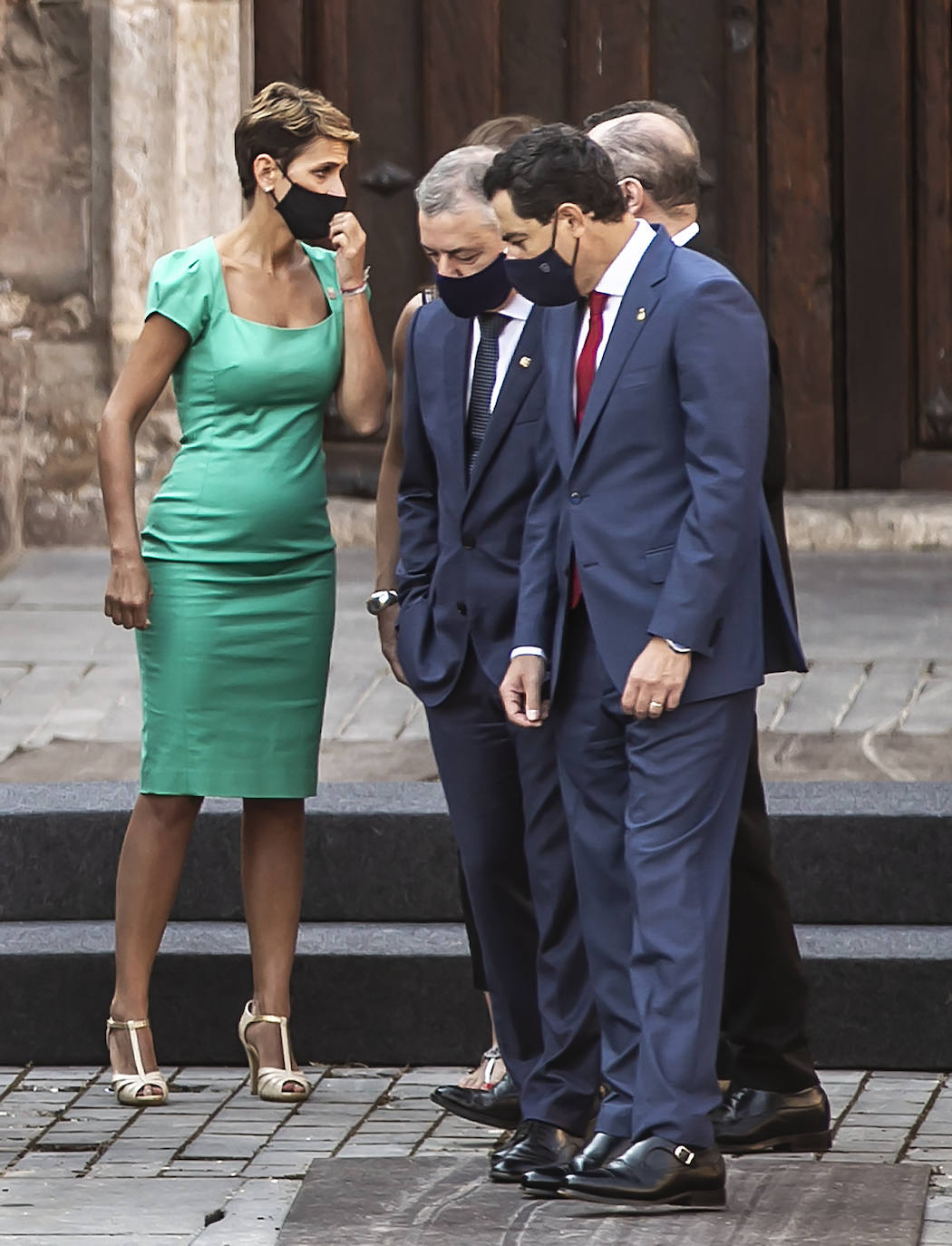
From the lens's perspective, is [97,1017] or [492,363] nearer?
[492,363]

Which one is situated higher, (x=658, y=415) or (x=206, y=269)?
(x=206, y=269)

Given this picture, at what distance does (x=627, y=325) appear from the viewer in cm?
436

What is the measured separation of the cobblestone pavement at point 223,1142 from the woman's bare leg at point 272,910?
0.56 ft

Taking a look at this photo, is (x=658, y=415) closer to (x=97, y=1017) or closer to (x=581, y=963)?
(x=581, y=963)

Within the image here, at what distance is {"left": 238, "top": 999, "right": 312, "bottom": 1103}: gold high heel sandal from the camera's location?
5.27 meters

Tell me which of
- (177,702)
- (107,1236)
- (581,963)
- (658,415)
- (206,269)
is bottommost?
(107,1236)

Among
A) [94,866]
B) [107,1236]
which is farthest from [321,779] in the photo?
[107,1236]

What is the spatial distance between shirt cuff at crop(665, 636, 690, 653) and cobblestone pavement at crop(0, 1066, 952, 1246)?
986 mm

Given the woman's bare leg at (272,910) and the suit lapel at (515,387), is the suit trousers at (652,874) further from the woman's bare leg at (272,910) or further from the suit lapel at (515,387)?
the woman's bare leg at (272,910)

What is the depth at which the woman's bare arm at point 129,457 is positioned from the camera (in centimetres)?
523

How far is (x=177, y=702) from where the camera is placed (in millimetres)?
5344

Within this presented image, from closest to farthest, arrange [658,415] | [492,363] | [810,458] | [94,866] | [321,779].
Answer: [658,415], [492,363], [94,866], [321,779], [810,458]

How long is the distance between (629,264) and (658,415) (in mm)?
250

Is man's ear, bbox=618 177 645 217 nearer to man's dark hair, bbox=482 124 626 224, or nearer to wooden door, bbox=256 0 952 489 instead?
man's dark hair, bbox=482 124 626 224
